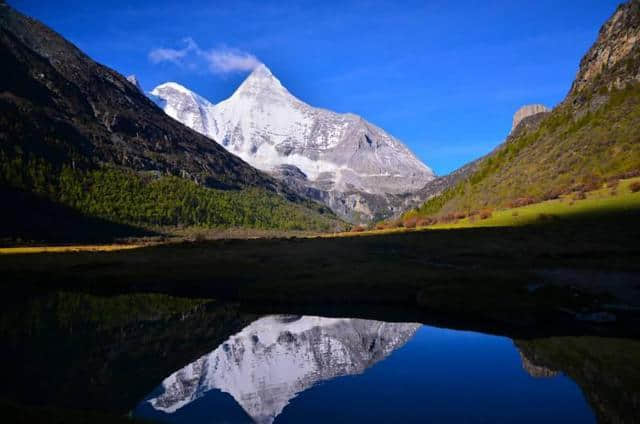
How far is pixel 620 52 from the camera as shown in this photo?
602ft

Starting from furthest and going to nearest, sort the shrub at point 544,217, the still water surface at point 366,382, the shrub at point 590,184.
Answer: the shrub at point 590,184, the shrub at point 544,217, the still water surface at point 366,382

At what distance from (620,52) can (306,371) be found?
206 m

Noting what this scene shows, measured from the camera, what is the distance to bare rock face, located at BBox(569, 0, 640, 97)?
160m

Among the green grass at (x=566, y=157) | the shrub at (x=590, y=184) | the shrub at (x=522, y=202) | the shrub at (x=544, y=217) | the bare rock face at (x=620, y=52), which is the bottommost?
the shrub at (x=544, y=217)

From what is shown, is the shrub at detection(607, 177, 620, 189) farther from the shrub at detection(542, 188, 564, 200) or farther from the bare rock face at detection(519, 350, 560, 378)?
the bare rock face at detection(519, 350, 560, 378)

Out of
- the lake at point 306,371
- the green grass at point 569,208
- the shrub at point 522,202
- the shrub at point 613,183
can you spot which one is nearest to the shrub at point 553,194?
the shrub at point 522,202

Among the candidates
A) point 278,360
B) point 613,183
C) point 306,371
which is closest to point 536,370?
point 306,371

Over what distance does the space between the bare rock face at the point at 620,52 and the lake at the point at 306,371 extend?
6162 inches

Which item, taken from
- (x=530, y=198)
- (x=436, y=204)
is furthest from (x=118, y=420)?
(x=436, y=204)

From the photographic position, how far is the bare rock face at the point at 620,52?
160 m

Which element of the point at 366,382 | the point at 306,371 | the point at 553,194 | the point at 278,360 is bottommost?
the point at 366,382

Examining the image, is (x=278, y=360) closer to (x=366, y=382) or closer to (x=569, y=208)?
(x=366, y=382)

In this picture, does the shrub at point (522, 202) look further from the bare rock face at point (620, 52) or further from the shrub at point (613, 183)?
the bare rock face at point (620, 52)

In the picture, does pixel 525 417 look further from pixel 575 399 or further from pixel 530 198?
pixel 530 198
